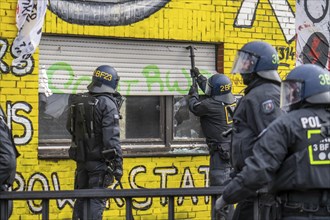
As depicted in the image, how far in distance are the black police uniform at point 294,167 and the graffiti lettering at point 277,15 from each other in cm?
559

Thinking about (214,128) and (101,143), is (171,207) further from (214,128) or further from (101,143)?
(214,128)

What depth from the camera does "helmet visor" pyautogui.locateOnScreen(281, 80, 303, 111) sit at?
18.9ft

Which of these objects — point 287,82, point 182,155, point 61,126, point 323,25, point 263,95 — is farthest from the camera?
point 323,25

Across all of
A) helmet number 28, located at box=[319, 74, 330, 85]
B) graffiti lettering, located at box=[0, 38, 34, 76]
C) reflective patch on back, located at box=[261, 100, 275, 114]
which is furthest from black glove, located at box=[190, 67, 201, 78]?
helmet number 28, located at box=[319, 74, 330, 85]

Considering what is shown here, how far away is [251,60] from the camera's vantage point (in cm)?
673

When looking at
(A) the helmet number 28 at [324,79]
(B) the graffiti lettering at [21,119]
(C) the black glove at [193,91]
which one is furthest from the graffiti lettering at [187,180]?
(A) the helmet number 28 at [324,79]

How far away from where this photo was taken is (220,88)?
1030 centimetres

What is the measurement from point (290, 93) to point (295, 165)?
619mm

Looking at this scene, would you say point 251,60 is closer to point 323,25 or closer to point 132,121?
point 132,121

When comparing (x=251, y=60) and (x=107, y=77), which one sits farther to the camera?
(x=107, y=77)

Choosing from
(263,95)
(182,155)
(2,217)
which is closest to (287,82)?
(263,95)

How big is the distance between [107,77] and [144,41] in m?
1.63

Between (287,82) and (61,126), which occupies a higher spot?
(287,82)

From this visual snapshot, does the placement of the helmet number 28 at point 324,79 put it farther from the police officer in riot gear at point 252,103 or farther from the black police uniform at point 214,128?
the black police uniform at point 214,128
